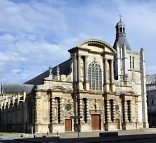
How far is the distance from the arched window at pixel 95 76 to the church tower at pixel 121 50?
1005 centimetres

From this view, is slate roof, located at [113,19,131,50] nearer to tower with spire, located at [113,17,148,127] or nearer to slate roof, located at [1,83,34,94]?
tower with spire, located at [113,17,148,127]

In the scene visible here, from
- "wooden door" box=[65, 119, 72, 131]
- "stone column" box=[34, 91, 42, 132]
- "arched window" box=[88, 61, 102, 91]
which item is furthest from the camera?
"arched window" box=[88, 61, 102, 91]

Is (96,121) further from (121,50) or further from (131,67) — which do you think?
(121,50)

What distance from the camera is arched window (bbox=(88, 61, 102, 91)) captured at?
5591 centimetres

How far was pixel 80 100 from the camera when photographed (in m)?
53.5

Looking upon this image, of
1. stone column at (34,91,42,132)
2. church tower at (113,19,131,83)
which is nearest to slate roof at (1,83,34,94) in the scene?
church tower at (113,19,131,83)

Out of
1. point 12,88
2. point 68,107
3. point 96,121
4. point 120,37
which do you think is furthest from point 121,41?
point 12,88

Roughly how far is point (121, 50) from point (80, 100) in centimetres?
2162

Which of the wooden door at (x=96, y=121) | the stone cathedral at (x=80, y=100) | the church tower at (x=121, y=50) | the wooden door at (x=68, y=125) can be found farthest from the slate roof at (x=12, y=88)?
the wooden door at (x=68, y=125)

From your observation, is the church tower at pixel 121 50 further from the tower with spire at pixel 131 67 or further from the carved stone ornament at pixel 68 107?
the carved stone ornament at pixel 68 107

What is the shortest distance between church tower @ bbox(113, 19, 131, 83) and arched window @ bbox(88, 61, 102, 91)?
10.1 m

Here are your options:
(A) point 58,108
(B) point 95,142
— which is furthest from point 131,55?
(B) point 95,142

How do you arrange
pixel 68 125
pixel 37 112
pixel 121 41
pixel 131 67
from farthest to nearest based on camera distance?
pixel 121 41
pixel 131 67
pixel 68 125
pixel 37 112

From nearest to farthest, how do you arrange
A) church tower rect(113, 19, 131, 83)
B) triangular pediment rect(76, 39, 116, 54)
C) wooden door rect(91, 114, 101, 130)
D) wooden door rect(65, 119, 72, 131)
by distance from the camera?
wooden door rect(65, 119, 72, 131) < triangular pediment rect(76, 39, 116, 54) < wooden door rect(91, 114, 101, 130) < church tower rect(113, 19, 131, 83)
